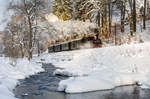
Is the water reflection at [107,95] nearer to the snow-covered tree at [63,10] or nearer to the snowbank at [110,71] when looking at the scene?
the snowbank at [110,71]

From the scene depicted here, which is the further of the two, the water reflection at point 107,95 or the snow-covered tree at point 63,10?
the snow-covered tree at point 63,10

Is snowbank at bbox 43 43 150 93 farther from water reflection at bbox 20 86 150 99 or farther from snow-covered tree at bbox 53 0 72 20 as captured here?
snow-covered tree at bbox 53 0 72 20

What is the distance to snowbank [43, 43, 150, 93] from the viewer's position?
35.6 ft

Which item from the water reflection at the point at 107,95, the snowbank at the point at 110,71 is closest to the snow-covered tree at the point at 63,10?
the snowbank at the point at 110,71

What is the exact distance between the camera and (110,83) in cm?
1127

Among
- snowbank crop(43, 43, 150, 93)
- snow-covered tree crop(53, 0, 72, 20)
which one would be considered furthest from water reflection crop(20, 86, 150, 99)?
snow-covered tree crop(53, 0, 72, 20)

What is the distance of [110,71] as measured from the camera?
13680mm

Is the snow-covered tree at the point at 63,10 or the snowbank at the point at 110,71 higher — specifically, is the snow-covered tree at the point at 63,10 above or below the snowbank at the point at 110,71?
above

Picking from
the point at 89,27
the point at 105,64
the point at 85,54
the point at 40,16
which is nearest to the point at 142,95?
the point at 105,64

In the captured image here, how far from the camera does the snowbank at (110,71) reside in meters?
10.8

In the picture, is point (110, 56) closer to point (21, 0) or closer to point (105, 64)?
point (105, 64)

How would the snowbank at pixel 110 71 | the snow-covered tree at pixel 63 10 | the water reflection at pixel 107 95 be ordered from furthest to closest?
the snow-covered tree at pixel 63 10
the snowbank at pixel 110 71
the water reflection at pixel 107 95

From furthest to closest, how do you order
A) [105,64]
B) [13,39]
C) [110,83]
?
1. [13,39]
2. [105,64]
3. [110,83]

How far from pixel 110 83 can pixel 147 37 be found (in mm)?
14461
